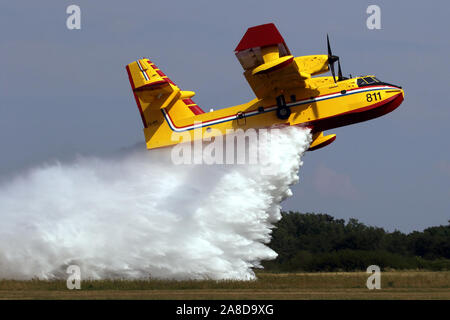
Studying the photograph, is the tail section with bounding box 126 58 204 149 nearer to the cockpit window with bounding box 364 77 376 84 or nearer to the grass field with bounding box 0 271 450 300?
the cockpit window with bounding box 364 77 376 84

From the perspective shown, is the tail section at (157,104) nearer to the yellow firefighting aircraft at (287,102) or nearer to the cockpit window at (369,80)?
the yellow firefighting aircraft at (287,102)

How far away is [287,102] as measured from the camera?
26.3 m

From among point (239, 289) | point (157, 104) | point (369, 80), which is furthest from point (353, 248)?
point (239, 289)

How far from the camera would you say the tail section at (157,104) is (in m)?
27.5

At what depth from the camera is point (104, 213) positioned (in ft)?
77.2

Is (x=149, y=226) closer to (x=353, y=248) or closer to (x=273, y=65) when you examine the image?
(x=273, y=65)

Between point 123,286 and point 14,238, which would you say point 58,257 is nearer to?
point 14,238

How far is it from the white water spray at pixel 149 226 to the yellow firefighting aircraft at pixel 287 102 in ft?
7.48

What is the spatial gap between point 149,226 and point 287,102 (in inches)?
281

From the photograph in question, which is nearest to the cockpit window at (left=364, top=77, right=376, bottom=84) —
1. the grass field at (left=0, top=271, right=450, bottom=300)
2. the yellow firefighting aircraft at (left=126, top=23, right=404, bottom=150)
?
the yellow firefighting aircraft at (left=126, top=23, right=404, bottom=150)

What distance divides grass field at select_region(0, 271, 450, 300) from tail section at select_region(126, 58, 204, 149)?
25.1 ft

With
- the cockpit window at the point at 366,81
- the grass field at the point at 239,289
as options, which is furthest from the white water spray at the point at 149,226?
the cockpit window at the point at 366,81

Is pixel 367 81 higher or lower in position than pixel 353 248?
higher
